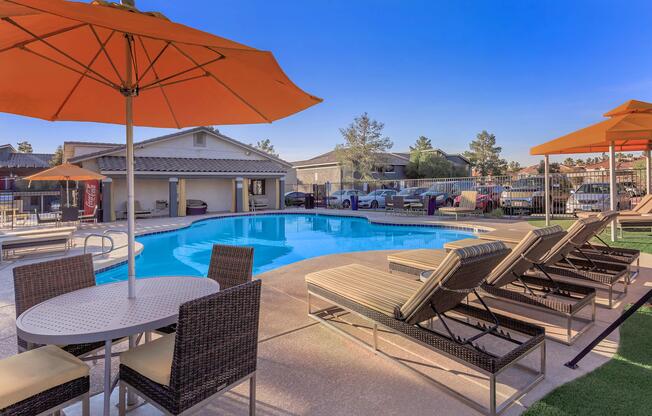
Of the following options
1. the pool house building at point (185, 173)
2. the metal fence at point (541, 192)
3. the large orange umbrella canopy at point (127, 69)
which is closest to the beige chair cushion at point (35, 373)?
the large orange umbrella canopy at point (127, 69)

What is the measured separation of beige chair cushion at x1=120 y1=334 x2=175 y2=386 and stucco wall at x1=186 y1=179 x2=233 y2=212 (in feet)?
66.3

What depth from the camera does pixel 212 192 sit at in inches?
870

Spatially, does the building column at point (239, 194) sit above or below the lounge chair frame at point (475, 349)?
above

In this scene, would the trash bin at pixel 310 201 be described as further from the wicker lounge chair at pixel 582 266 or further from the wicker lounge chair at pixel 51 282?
the wicker lounge chair at pixel 51 282

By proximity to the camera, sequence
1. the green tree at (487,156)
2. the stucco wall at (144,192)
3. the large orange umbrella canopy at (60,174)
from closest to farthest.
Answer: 1. the large orange umbrella canopy at (60,174)
2. the stucco wall at (144,192)
3. the green tree at (487,156)

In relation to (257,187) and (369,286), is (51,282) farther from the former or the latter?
(257,187)

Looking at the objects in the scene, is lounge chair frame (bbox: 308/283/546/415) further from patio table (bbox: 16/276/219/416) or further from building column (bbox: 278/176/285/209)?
building column (bbox: 278/176/285/209)

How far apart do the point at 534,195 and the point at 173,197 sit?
1851cm

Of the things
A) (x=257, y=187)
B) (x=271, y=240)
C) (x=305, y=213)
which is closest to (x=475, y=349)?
(x=271, y=240)

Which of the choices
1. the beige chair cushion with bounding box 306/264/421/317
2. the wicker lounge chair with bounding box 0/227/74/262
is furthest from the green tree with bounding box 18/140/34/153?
the beige chair cushion with bounding box 306/264/421/317

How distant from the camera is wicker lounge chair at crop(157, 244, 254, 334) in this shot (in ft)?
11.4

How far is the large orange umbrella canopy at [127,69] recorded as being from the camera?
6.47 feet

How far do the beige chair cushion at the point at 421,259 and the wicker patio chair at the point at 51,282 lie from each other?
375 centimetres

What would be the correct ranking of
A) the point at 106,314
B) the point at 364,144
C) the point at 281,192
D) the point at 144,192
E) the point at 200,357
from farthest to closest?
1. the point at 364,144
2. the point at 281,192
3. the point at 144,192
4. the point at 106,314
5. the point at 200,357
